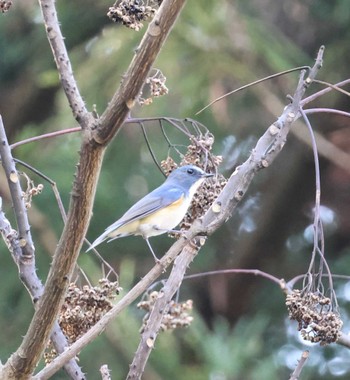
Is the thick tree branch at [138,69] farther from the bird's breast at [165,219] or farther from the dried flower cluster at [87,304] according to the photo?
the bird's breast at [165,219]

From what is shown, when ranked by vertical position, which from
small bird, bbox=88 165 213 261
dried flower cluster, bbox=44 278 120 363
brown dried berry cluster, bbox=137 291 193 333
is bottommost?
brown dried berry cluster, bbox=137 291 193 333

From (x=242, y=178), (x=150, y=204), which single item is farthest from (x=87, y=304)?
(x=150, y=204)

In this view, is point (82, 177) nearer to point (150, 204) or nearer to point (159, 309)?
point (159, 309)

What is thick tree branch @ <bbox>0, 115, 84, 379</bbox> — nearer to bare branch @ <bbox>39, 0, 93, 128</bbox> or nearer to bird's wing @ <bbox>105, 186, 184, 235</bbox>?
bare branch @ <bbox>39, 0, 93, 128</bbox>

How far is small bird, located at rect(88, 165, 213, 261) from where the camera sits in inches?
102

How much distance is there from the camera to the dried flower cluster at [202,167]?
2.21m

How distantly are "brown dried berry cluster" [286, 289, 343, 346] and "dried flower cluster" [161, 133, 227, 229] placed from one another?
0.87 feet

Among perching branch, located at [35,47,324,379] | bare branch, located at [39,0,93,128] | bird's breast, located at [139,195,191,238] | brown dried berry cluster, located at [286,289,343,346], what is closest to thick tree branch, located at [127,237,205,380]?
perching branch, located at [35,47,324,379]

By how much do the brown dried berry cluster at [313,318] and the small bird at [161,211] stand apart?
0.52 metres

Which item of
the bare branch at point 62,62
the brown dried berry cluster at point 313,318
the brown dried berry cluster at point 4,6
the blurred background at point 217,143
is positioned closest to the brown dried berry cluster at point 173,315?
the brown dried berry cluster at point 313,318

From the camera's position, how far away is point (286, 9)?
18.1 feet

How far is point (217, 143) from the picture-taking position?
15.8 feet

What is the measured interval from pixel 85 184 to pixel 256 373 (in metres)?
2.34

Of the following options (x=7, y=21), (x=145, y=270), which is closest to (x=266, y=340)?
(x=145, y=270)
